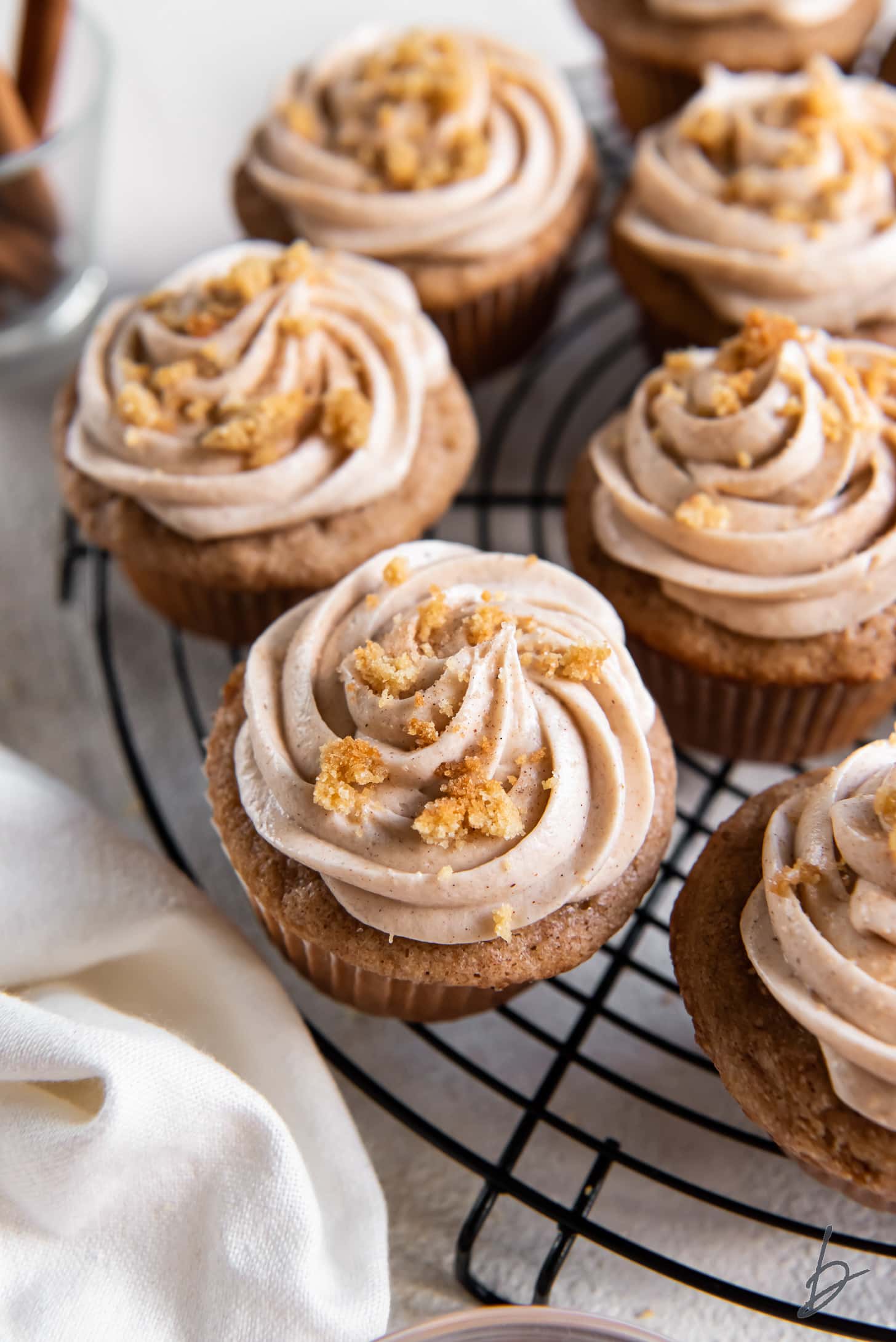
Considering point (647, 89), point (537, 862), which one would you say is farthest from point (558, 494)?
point (537, 862)

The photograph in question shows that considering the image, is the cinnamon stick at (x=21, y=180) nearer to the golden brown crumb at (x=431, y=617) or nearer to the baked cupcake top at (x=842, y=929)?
the golden brown crumb at (x=431, y=617)

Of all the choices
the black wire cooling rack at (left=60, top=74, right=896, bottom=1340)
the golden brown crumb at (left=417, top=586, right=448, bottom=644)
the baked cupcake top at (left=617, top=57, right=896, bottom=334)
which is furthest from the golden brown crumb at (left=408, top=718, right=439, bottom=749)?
the baked cupcake top at (left=617, top=57, right=896, bottom=334)

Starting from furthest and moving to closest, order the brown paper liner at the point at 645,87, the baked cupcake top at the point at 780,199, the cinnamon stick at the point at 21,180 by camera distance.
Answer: the brown paper liner at the point at 645,87 → the cinnamon stick at the point at 21,180 → the baked cupcake top at the point at 780,199

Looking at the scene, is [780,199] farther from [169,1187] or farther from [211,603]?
[169,1187]

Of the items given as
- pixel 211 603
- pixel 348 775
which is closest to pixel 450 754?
pixel 348 775

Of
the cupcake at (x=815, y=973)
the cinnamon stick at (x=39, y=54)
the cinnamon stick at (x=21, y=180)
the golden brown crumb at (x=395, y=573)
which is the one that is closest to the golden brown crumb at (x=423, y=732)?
the golden brown crumb at (x=395, y=573)

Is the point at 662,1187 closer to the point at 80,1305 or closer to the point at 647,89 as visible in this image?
the point at 80,1305
